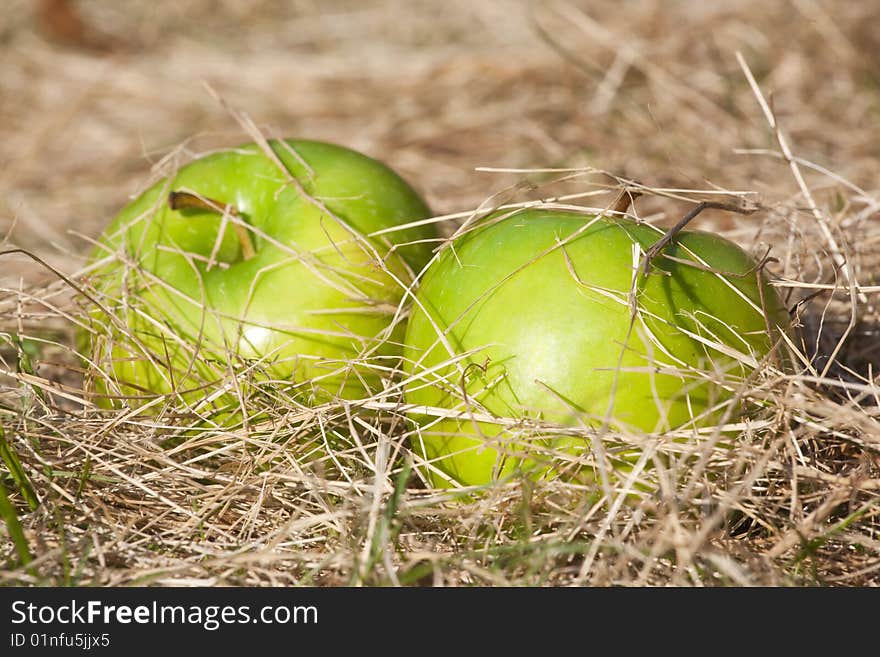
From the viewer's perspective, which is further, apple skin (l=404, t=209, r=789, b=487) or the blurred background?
the blurred background

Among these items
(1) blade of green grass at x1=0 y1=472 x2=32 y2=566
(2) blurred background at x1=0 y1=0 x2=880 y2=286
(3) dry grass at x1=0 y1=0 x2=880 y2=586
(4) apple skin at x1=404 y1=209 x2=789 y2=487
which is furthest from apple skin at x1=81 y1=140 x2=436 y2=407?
(2) blurred background at x1=0 y1=0 x2=880 y2=286

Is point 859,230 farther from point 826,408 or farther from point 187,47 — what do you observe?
point 187,47

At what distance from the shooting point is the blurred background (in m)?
3.40

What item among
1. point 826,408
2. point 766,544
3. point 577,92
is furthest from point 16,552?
point 577,92

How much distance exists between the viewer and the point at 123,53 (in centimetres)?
488

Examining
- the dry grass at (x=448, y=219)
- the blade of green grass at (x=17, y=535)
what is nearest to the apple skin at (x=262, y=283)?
the dry grass at (x=448, y=219)

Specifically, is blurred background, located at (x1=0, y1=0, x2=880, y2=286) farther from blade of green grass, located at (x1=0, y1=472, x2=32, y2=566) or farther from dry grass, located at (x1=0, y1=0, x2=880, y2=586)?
blade of green grass, located at (x1=0, y1=472, x2=32, y2=566)

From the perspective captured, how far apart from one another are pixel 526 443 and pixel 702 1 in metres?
3.51

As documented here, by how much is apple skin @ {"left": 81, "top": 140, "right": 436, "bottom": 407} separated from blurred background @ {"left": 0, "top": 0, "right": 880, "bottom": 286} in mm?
919

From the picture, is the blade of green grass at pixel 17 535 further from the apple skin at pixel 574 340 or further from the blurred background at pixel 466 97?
the blurred background at pixel 466 97

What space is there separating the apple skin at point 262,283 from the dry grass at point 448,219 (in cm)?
8

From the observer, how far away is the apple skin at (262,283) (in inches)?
73.1

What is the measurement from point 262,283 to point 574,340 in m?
0.65

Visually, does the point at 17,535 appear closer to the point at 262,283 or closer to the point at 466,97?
the point at 262,283
